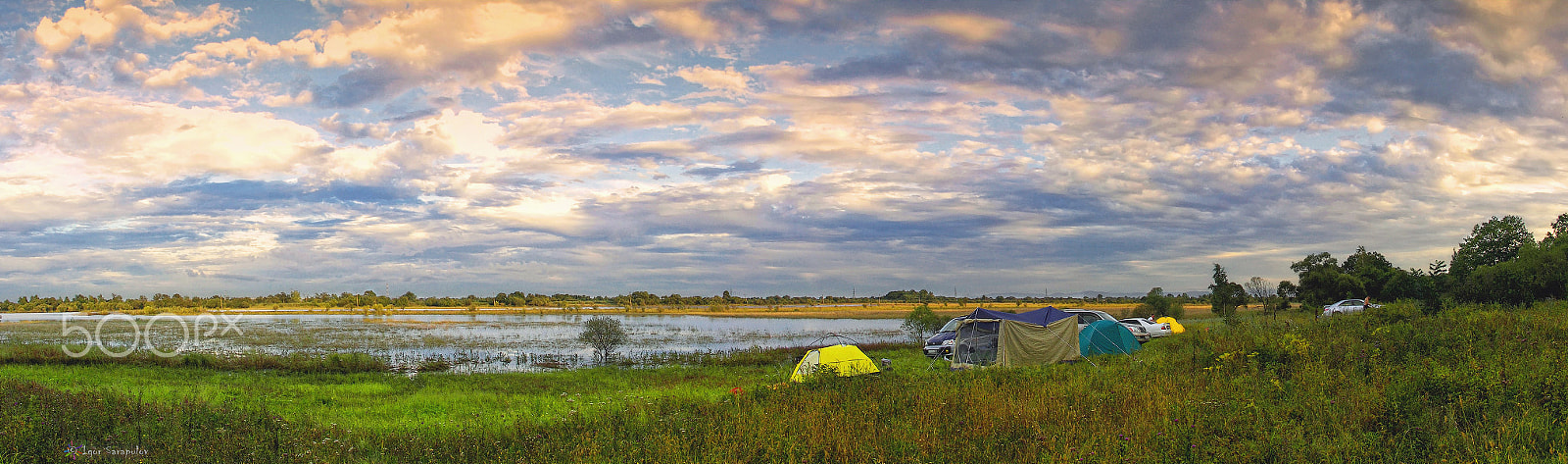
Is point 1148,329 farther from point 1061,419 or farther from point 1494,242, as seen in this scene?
point 1494,242

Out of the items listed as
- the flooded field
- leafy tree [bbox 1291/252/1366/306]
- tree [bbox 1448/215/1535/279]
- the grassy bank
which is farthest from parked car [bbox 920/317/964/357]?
tree [bbox 1448/215/1535/279]

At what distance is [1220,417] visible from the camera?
920 cm

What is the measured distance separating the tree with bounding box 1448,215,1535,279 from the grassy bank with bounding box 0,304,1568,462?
65.3 m

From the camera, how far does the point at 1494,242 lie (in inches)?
2507

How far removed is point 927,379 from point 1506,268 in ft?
68.5

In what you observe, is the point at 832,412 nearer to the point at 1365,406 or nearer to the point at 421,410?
the point at 1365,406

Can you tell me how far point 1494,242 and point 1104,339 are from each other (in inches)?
2444

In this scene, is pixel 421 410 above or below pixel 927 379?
below

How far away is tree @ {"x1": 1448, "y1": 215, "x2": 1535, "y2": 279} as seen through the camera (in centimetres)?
6194

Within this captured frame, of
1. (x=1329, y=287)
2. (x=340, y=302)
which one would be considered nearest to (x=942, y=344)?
(x=1329, y=287)

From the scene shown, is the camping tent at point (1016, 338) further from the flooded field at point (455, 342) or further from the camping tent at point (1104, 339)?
the flooded field at point (455, 342)

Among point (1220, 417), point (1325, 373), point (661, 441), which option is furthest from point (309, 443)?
point (1325, 373)

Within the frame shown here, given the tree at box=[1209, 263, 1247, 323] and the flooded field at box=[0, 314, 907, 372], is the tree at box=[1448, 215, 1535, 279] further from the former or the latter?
the flooded field at box=[0, 314, 907, 372]

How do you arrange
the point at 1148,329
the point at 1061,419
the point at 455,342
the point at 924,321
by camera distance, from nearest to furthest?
the point at 1061,419 → the point at 1148,329 → the point at 455,342 → the point at 924,321
